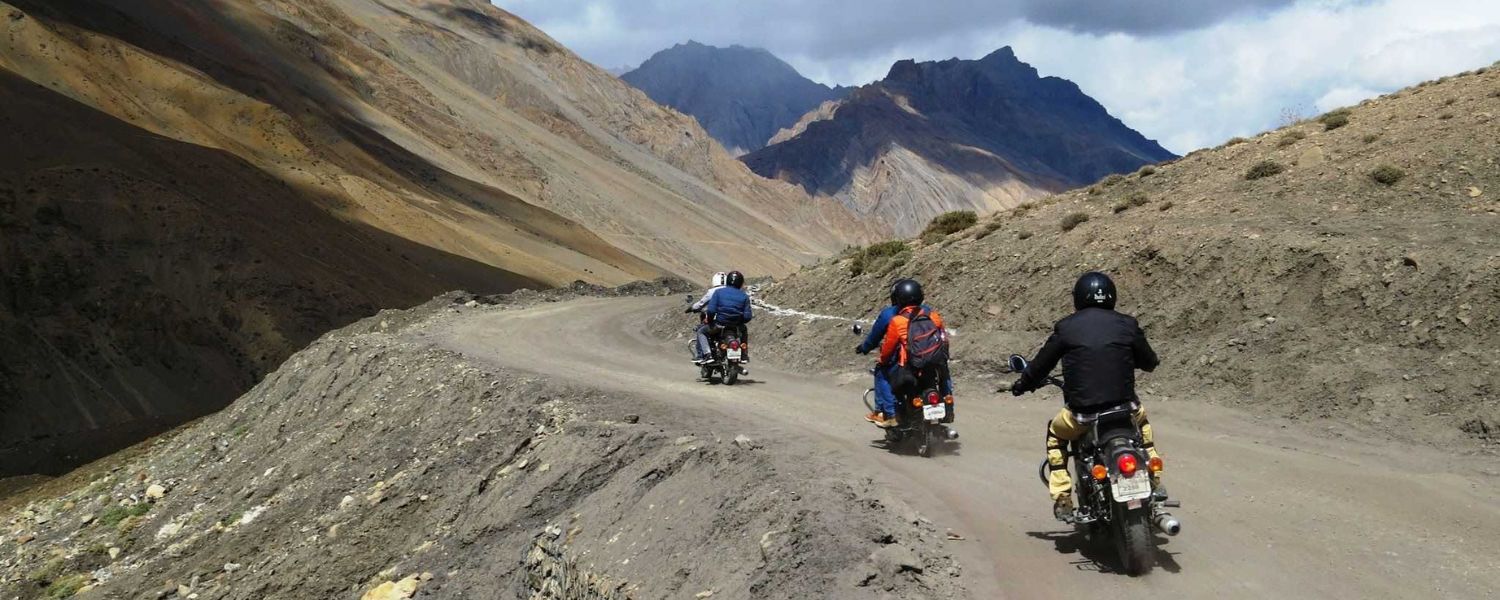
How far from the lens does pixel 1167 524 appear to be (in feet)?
20.4

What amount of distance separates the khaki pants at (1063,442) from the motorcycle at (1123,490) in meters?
0.09

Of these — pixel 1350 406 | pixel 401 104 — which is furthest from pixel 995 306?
pixel 401 104

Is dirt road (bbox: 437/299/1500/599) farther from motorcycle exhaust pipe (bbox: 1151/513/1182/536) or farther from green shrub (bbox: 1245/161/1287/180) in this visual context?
green shrub (bbox: 1245/161/1287/180)

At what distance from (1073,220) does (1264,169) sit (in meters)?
3.51

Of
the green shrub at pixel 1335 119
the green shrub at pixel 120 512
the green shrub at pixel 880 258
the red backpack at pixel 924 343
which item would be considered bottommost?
the green shrub at pixel 120 512

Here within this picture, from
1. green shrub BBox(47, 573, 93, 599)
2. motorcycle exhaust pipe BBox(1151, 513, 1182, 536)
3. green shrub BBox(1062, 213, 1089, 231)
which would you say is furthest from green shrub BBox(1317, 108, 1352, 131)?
green shrub BBox(47, 573, 93, 599)

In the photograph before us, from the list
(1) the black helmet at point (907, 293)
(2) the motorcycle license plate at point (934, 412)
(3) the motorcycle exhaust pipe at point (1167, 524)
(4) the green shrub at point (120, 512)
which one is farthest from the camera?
(4) the green shrub at point (120, 512)

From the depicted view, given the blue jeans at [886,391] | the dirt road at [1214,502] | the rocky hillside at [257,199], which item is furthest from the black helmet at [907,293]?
the rocky hillside at [257,199]

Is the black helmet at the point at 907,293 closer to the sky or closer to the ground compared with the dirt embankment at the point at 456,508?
closer to the sky

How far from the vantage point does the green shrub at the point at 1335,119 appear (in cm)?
2095

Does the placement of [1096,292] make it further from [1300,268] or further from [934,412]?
[1300,268]

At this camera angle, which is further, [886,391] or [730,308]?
[730,308]

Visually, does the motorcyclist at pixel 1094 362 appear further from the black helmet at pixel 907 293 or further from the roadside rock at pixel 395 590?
the roadside rock at pixel 395 590

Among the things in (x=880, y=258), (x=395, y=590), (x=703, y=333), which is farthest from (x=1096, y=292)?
(x=880, y=258)
